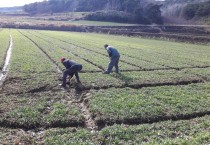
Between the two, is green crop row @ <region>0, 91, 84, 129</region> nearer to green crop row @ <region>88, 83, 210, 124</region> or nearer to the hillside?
green crop row @ <region>88, 83, 210, 124</region>

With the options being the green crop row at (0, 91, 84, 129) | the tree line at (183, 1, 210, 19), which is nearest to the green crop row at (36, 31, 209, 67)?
the green crop row at (0, 91, 84, 129)

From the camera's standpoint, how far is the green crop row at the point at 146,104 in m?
15.4

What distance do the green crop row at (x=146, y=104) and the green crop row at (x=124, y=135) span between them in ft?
3.77

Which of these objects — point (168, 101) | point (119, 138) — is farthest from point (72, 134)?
point (168, 101)

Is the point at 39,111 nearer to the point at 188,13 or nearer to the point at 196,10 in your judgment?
the point at 196,10

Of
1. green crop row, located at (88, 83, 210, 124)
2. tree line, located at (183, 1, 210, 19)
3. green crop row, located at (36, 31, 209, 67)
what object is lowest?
green crop row, located at (36, 31, 209, 67)

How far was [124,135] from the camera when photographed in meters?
13.1

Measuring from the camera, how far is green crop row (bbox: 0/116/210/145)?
12.5 m

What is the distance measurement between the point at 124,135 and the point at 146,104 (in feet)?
14.6

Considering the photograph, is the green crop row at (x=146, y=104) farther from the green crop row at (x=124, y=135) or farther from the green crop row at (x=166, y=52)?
the green crop row at (x=166, y=52)

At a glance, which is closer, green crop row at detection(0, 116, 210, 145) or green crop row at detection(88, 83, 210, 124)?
green crop row at detection(0, 116, 210, 145)

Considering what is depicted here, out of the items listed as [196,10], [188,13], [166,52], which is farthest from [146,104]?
[188,13]

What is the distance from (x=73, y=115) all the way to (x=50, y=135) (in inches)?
97.5

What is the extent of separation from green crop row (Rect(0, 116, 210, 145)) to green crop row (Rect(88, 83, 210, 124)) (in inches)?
45.2
